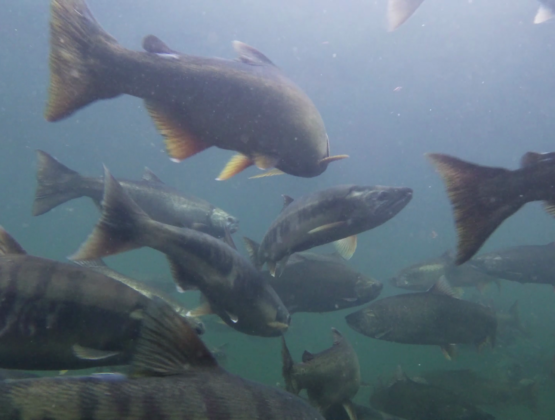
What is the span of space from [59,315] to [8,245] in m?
0.66

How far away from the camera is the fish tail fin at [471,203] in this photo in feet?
8.39

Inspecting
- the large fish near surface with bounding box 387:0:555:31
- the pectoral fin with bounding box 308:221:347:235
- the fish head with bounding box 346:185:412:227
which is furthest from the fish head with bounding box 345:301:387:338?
the large fish near surface with bounding box 387:0:555:31

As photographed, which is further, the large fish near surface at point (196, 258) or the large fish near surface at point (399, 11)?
the large fish near surface at point (399, 11)

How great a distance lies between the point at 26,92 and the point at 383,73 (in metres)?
49.4

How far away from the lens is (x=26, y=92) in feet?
169

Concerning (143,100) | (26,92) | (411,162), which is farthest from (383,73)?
(143,100)

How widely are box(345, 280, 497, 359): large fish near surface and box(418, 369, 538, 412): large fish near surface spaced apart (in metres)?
1.51

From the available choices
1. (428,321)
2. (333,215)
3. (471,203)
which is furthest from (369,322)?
(471,203)

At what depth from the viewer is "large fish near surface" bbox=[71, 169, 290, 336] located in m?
3.16

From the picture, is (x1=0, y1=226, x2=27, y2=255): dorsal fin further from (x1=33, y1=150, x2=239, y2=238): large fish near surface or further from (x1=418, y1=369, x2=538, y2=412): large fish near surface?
(x1=418, y1=369, x2=538, y2=412): large fish near surface

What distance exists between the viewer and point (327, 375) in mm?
3887

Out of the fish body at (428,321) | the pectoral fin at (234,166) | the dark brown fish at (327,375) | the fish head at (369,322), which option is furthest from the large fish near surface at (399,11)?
the fish head at (369,322)

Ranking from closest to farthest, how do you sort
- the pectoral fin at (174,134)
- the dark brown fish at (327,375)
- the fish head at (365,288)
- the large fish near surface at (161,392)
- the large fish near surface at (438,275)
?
the large fish near surface at (161,392)
the pectoral fin at (174,134)
the dark brown fish at (327,375)
the fish head at (365,288)
the large fish near surface at (438,275)

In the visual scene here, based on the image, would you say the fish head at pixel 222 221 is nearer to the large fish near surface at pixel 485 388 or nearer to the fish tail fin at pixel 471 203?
the fish tail fin at pixel 471 203
